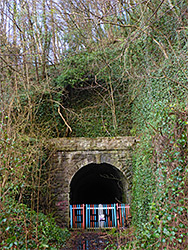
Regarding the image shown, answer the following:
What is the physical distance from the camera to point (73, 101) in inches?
375

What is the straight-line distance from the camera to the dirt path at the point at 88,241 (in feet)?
17.9

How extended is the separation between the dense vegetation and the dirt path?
34 cm

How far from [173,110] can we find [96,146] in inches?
151

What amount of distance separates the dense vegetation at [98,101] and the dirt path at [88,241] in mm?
340

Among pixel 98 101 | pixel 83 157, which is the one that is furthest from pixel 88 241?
pixel 98 101

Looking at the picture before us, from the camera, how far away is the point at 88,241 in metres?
6.07

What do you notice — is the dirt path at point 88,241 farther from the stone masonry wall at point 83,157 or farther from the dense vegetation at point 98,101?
the stone masonry wall at point 83,157

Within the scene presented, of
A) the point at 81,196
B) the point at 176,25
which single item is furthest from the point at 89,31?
the point at 81,196

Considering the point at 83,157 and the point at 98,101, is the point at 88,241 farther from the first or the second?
the point at 98,101

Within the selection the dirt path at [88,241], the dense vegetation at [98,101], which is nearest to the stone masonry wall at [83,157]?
the dense vegetation at [98,101]

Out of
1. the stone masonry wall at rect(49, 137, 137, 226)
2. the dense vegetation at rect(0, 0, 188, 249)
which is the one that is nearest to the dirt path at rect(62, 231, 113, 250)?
the dense vegetation at rect(0, 0, 188, 249)

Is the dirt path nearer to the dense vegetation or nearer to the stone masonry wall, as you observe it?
the dense vegetation

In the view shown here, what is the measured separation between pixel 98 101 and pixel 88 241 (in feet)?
17.4

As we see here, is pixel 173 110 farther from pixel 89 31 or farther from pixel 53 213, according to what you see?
pixel 89 31
